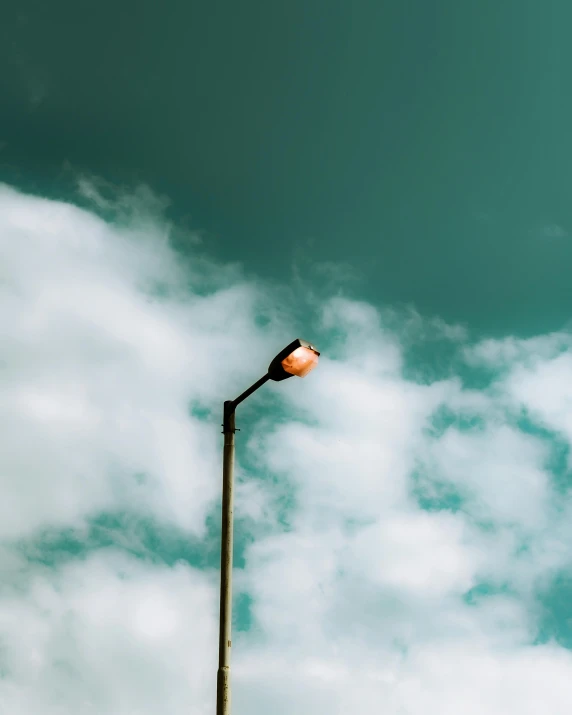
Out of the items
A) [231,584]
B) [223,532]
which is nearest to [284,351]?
[223,532]

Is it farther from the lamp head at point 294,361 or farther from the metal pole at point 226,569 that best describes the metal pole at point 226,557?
the lamp head at point 294,361

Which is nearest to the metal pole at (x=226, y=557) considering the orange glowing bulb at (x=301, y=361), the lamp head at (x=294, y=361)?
the lamp head at (x=294, y=361)

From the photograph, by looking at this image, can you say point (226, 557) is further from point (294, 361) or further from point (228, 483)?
point (294, 361)

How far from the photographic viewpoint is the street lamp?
6191mm

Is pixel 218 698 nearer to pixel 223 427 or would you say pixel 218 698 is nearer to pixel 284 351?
pixel 223 427

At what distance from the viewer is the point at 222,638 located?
6.34 m

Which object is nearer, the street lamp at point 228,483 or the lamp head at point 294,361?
the street lamp at point 228,483

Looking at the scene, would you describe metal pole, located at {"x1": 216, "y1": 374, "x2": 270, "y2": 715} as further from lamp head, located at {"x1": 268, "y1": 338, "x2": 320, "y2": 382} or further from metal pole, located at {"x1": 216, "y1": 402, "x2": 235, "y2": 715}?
lamp head, located at {"x1": 268, "y1": 338, "x2": 320, "y2": 382}

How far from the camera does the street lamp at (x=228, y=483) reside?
6191 millimetres

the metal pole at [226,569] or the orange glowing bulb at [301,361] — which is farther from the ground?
the orange glowing bulb at [301,361]

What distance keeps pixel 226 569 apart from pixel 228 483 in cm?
99

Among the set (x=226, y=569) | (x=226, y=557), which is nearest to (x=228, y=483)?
(x=226, y=557)

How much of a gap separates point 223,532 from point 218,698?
5.43 ft

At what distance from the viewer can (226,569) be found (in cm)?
670
